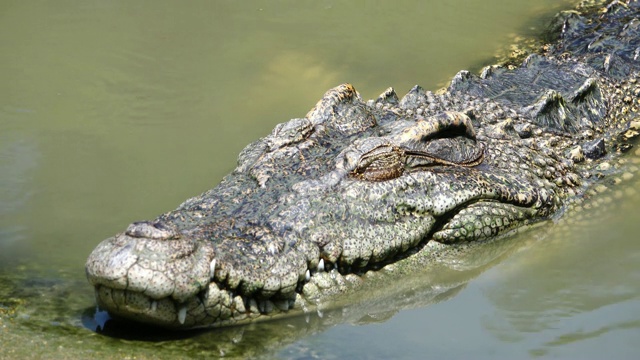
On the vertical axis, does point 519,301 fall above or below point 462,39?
below

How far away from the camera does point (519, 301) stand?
4668mm

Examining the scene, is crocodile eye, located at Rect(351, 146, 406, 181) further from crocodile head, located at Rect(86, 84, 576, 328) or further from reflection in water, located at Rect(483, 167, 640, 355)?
reflection in water, located at Rect(483, 167, 640, 355)

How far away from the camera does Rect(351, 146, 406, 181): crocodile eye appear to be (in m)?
4.97

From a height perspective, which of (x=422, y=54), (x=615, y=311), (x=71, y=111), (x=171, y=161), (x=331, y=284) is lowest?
(x=615, y=311)

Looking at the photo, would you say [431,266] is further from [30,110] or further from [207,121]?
[30,110]

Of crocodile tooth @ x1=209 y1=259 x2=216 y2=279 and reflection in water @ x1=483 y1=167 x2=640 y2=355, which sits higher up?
crocodile tooth @ x1=209 y1=259 x2=216 y2=279

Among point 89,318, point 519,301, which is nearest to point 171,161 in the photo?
point 89,318

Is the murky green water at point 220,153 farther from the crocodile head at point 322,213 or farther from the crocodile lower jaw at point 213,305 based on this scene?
the crocodile head at point 322,213

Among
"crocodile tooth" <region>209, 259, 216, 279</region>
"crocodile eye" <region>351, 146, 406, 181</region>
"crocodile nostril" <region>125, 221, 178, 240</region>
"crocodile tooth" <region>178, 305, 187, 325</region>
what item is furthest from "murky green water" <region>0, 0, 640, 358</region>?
"crocodile eye" <region>351, 146, 406, 181</region>

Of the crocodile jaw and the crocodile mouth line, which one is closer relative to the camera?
the crocodile jaw

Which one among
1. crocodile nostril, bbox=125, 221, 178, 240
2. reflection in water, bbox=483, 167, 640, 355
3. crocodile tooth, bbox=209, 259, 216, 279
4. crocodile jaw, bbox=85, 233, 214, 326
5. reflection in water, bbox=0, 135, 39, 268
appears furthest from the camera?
reflection in water, bbox=0, 135, 39, 268

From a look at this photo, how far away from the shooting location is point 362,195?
15.9 feet

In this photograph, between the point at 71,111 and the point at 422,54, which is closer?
the point at 71,111

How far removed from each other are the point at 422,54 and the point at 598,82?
2.05 metres
